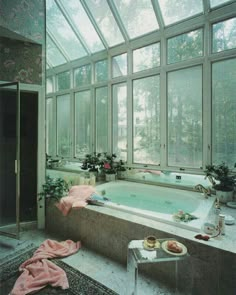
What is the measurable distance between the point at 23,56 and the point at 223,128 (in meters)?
2.93

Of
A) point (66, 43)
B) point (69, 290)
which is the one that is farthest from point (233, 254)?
point (66, 43)

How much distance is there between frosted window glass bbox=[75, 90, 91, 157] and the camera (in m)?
4.23

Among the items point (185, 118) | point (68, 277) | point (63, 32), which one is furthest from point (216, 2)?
point (68, 277)

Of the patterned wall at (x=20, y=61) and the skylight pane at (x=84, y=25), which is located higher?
the skylight pane at (x=84, y=25)

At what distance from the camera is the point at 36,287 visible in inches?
66.4

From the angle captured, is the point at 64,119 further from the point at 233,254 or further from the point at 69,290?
the point at 233,254

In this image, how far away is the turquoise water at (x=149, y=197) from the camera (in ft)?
9.55

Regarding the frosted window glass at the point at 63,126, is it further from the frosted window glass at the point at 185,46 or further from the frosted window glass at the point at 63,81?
the frosted window glass at the point at 185,46

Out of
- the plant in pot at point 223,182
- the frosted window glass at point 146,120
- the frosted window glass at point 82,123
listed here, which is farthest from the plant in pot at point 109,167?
the plant in pot at point 223,182

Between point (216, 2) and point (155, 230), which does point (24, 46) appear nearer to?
point (216, 2)

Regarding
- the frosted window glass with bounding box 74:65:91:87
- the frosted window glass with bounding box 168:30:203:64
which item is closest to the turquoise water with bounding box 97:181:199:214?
the frosted window glass with bounding box 168:30:203:64

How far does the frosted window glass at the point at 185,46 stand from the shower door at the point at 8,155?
2360mm

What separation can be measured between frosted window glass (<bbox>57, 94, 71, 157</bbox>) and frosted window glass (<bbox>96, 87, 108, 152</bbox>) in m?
0.67

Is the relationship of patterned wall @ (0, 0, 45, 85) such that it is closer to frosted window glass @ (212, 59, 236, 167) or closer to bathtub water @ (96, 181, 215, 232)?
bathtub water @ (96, 181, 215, 232)
